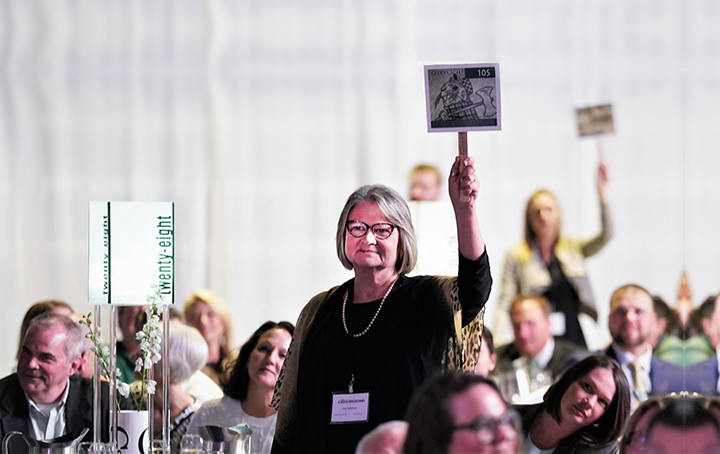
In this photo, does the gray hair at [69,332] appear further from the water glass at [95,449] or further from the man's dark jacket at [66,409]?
the water glass at [95,449]

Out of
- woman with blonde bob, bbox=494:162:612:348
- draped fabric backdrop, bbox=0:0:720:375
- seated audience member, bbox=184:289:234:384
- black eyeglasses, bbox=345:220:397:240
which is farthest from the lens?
draped fabric backdrop, bbox=0:0:720:375

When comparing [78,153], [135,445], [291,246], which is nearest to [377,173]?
[291,246]

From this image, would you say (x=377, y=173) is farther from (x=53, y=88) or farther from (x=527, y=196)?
(x=53, y=88)

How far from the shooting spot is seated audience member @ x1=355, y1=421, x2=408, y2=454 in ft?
3.38

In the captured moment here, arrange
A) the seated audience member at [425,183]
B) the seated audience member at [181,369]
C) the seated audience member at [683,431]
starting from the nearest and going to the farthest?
the seated audience member at [683,431] < the seated audience member at [181,369] < the seated audience member at [425,183]

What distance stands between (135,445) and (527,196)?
10.4 feet

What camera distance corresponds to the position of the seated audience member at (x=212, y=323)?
432 centimetres

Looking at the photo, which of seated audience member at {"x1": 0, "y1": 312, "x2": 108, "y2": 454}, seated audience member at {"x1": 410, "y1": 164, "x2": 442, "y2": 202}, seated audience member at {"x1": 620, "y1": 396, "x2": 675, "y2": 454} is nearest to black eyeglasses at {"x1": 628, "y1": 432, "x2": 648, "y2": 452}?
seated audience member at {"x1": 620, "y1": 396, "x2": 675, "y2": 454}

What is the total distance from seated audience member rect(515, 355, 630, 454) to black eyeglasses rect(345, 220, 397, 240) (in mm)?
830

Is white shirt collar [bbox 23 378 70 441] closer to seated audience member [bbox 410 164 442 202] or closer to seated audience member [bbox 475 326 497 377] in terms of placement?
seated audience member [bbox 475 326 497 377]

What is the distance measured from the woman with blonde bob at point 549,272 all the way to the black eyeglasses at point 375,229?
7.45 feet

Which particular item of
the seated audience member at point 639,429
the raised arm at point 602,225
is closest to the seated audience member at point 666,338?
the raised arm at point 602,225

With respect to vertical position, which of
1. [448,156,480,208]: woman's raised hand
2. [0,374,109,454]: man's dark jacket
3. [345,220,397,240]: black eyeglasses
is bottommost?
[0,374,109,454]: man's dark jacket

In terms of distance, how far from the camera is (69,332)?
2797mm
